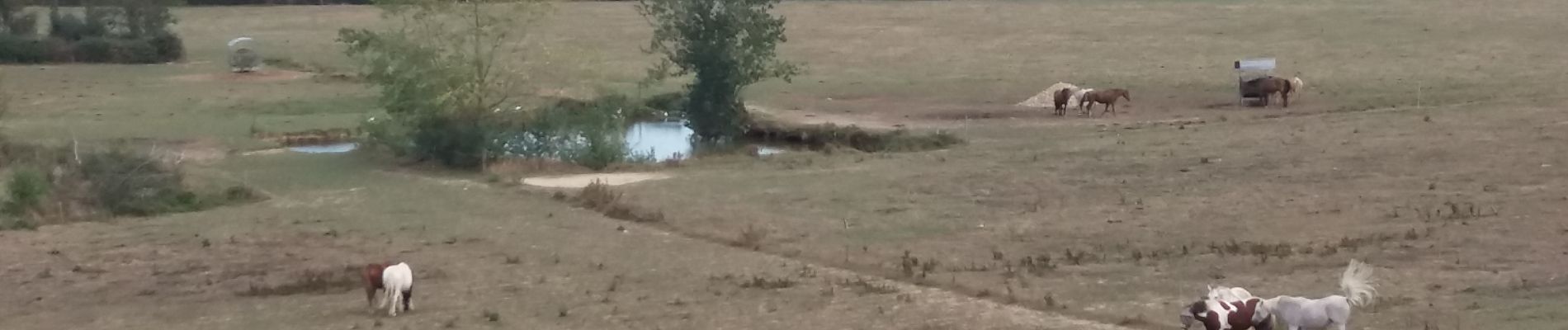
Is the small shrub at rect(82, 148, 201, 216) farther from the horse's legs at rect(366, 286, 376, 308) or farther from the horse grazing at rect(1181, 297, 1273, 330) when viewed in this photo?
the horse grazing at rect(1181, 297, 1273, 330)

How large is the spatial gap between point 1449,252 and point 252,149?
2222cm

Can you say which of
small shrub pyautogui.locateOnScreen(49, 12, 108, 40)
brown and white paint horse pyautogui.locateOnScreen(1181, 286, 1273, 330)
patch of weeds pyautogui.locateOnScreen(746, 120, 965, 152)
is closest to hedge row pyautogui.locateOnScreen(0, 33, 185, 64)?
small shrub pyautogui.locateOnScreen(49, 12, 108, 40)

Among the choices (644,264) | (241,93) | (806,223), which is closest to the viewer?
(644,264)

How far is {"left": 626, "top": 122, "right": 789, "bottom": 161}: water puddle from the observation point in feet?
109

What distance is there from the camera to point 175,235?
72.5 ft

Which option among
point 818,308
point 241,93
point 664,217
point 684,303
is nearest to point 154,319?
point 684,303

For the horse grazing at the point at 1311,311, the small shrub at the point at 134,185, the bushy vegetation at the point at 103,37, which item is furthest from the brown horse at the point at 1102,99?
the bushy vegetation at the point at 103,37

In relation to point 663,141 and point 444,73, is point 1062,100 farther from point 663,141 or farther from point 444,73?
point 444,73

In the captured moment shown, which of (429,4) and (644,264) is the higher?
(429,4)

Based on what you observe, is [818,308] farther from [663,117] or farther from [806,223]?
[663,117]

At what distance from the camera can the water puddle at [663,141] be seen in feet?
109

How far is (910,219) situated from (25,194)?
11698 millimetres

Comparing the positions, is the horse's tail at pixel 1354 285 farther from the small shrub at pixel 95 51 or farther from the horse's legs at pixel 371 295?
the small shrub at pixel 95 51

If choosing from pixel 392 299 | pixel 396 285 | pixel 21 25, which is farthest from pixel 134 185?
pixel 21 25
